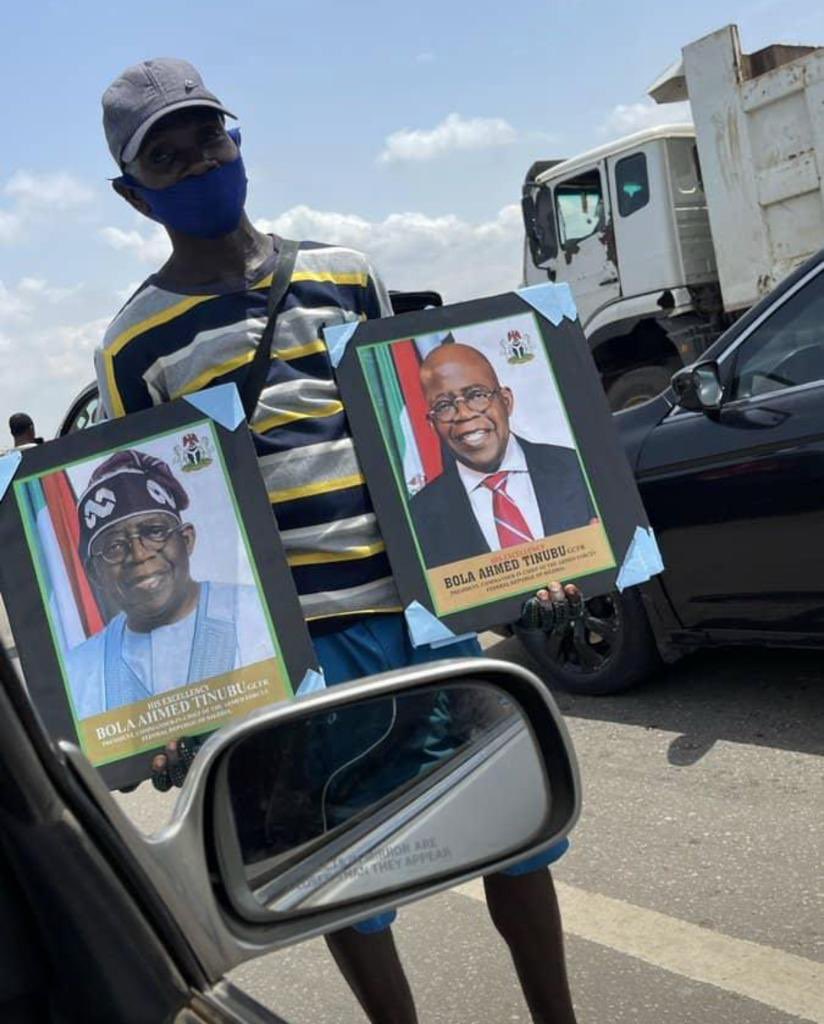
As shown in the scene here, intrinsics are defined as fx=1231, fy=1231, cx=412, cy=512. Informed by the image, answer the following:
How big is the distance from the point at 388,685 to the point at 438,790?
0.26 meters

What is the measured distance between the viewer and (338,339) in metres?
2.02

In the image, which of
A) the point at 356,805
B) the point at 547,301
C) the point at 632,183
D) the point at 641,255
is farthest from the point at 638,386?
the point at 356,805

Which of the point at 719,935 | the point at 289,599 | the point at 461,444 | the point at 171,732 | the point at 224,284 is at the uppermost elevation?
the point at 224,284

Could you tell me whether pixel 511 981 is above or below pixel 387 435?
below

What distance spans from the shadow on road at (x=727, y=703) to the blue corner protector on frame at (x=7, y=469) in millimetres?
2827

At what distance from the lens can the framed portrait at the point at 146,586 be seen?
5.98 ft

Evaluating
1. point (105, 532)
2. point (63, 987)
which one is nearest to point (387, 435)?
point (105, 532)

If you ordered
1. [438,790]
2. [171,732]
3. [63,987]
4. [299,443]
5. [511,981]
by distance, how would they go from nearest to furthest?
[63,987], [438,790], [171,732], [299,443], [511,981]

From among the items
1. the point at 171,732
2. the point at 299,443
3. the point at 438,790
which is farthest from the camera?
the point at 299,443

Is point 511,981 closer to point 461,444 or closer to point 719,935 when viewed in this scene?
point 719,935

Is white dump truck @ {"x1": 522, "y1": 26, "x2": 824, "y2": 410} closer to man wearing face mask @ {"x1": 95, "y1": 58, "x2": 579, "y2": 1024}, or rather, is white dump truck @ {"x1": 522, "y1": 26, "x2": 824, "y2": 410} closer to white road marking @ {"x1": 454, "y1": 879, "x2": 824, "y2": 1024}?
white road marking @ {"x1": 454, "y1": 879, "x2": 824, "y2": 1024}

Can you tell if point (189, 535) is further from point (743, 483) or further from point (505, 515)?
point (743, 483)

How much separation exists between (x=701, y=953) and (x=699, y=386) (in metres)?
1.88

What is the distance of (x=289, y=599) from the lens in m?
1.89
